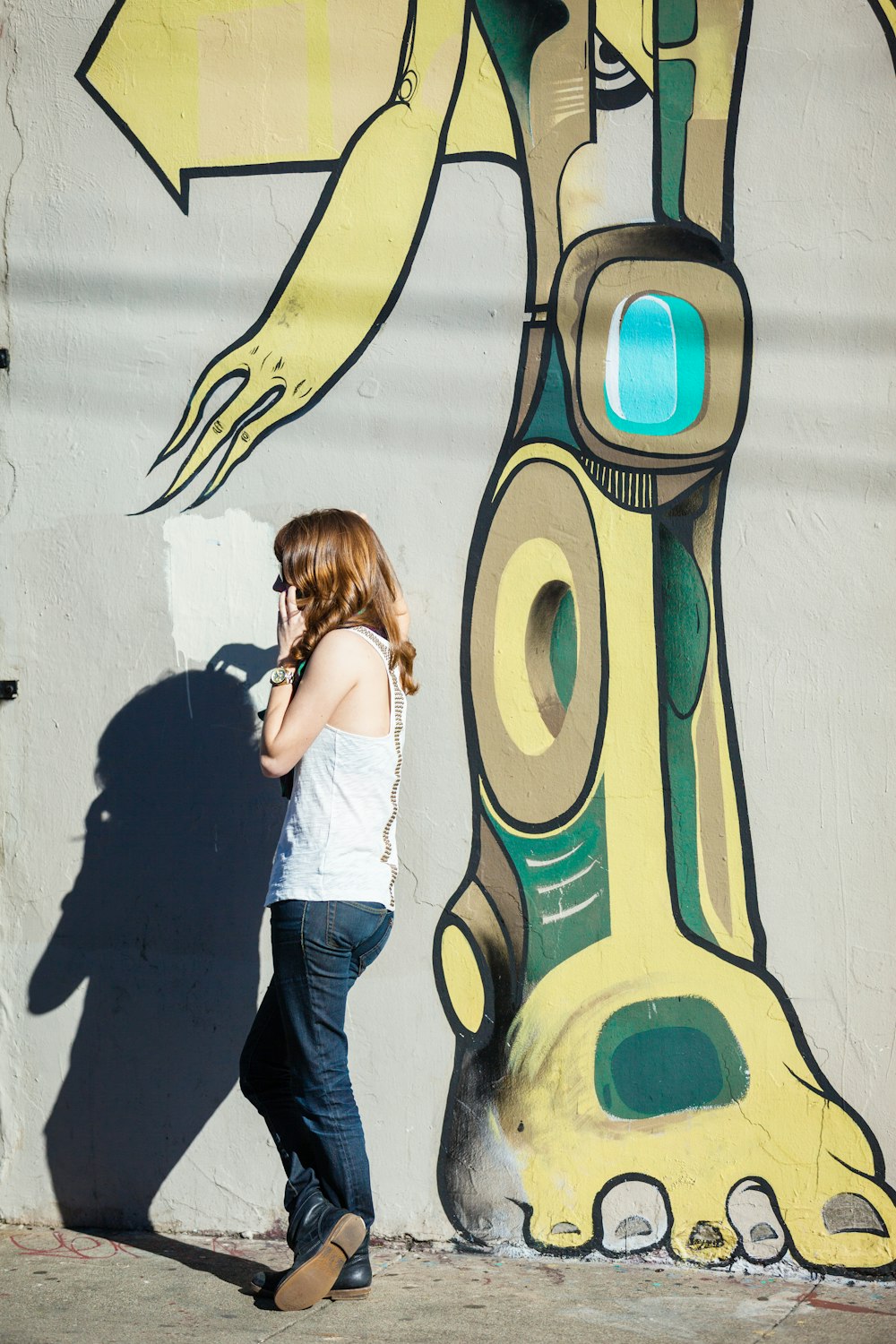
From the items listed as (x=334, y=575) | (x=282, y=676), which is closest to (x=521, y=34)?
(x=334, y=575)

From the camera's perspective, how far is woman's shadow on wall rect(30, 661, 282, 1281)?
3746mm

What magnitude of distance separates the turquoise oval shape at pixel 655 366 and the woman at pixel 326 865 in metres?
0.85

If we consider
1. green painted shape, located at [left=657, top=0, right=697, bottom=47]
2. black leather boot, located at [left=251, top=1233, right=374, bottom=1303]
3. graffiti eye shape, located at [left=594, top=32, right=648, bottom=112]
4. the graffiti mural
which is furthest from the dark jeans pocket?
green painted shape, located at [left=657, top=0, right=697, bottom=47]

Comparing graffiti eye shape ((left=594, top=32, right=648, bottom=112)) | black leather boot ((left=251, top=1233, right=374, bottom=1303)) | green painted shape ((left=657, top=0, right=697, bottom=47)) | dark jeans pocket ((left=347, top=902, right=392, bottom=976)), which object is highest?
green painted shape ((left=657, top=0, right=697, bottom=47))

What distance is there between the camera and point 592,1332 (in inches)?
120

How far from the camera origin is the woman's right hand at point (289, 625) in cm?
315

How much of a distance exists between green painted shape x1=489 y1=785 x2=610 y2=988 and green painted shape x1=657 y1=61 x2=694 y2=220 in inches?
63.5

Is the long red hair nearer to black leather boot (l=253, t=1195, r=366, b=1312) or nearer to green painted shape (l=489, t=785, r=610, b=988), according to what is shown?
green painted shape (l=489, t=785, r=610, b=988)

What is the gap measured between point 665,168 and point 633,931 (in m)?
2.06

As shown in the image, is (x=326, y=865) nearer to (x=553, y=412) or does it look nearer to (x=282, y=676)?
(x=282, y=676)

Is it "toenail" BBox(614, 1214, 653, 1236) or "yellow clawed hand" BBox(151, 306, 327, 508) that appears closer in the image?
"toenail" BBox(614, 1214, 653, 1236)

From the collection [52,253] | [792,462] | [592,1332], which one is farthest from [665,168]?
[592,1332]

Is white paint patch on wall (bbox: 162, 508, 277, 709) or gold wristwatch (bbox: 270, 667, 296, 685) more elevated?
white paint patch on wall (bbox: 162, 508, 277, 709)

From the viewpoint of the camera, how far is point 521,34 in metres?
3.60
